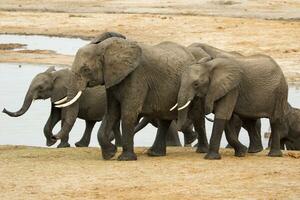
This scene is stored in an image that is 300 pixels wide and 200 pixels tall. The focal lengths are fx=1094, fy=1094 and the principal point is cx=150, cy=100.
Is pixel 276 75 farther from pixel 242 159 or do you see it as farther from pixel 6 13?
pixel 6 13

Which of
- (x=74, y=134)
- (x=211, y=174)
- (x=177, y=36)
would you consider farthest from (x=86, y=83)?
(x=177, y=36)

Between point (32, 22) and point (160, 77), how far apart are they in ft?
89.3

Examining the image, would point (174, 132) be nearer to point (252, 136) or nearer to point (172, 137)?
point (172, 137)

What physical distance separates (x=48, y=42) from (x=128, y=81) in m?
22.6

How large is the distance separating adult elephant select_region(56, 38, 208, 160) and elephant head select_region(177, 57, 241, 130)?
1.29 ft

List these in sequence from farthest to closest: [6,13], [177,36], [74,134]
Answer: [6,13]
[177,36]
[74,134]

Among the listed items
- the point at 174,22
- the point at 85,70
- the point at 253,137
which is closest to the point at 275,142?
the point at 253,137

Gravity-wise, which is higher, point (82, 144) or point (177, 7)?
point (82, 144)

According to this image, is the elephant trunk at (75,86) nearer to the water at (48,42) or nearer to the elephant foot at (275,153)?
the elephant foot at (275,153)

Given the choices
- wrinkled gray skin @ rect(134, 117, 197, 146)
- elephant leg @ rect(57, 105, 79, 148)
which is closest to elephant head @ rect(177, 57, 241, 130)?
wrinkled gray skin @ rect(134, 117, 197, 146)

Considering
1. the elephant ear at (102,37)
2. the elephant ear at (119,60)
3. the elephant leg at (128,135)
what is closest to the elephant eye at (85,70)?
the elephant ear at (119,60)

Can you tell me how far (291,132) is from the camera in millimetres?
17078

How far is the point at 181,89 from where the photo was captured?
1384cm

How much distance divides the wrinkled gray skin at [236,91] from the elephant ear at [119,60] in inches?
27.6
